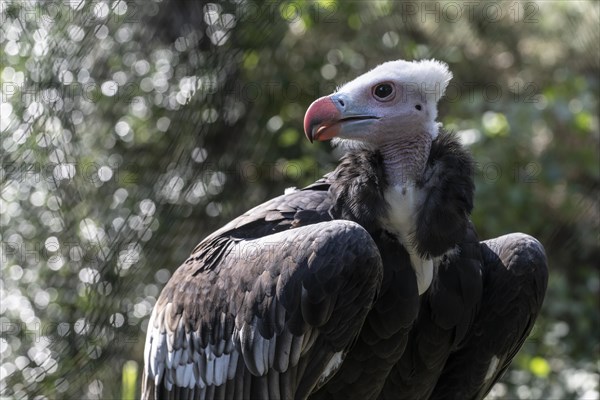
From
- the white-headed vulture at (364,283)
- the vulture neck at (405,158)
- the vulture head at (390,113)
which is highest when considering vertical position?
the vulture head at (390,113)

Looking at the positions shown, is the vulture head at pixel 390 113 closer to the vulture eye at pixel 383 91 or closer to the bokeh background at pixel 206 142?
the vulture eye at pixel 383 91

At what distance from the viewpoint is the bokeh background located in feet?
22.2

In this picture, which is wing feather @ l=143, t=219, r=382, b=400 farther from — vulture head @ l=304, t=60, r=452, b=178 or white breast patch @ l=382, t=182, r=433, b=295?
vulture head @ l=304, t=60, r=452, b=178

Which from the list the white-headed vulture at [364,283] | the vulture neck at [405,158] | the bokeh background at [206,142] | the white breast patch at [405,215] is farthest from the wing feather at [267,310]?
the bokeh background at [206,142]

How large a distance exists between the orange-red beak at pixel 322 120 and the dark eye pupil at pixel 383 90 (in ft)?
0.87

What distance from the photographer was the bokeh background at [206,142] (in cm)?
675

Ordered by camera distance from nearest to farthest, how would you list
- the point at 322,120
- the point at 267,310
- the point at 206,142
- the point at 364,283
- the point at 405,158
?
the point at 364,283 < the point at 267,310 < the point at 322,120 < the point at 405,158 < the point at 206,142

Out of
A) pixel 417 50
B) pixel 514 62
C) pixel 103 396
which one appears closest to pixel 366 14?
pixel 417 50

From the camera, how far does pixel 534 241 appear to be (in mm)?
4828

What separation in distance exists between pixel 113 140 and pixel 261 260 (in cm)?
365

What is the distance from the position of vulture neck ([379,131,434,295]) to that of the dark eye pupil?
0.23 metres

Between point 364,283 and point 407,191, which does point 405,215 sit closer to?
point 407,191

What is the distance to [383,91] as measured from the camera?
15.2 feet

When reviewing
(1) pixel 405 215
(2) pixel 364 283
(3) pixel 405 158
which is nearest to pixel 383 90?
(3) pixel 405 158
